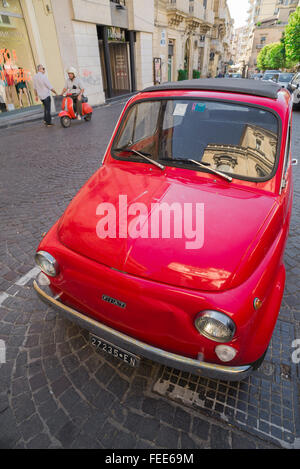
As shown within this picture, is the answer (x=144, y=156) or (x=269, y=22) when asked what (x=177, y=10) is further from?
(x=269, y=22)

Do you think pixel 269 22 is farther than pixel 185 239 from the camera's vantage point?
Yes

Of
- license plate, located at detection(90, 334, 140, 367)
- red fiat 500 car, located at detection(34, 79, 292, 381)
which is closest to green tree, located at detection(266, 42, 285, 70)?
red fiat 500 car, located at detection(34, 79, 292, 381)

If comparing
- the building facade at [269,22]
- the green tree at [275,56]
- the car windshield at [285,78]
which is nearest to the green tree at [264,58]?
the green tree at [275,56]

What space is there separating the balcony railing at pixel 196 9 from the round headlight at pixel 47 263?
113 feet

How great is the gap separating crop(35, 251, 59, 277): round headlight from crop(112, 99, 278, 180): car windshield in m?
1.25

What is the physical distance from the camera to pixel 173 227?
6.03ft

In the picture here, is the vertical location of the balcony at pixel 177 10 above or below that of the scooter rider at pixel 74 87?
above

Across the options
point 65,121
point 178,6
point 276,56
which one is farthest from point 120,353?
point 276,56

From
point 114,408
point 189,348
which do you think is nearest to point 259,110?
point 189,348

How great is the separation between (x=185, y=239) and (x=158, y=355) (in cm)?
78

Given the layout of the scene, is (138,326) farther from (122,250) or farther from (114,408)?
(114,408)

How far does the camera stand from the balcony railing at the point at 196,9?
89.1 feet

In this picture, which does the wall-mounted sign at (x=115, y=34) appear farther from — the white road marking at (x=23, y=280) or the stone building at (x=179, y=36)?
the white road marking at (x=23, y=280)

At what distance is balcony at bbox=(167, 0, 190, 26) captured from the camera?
74.7 ft
